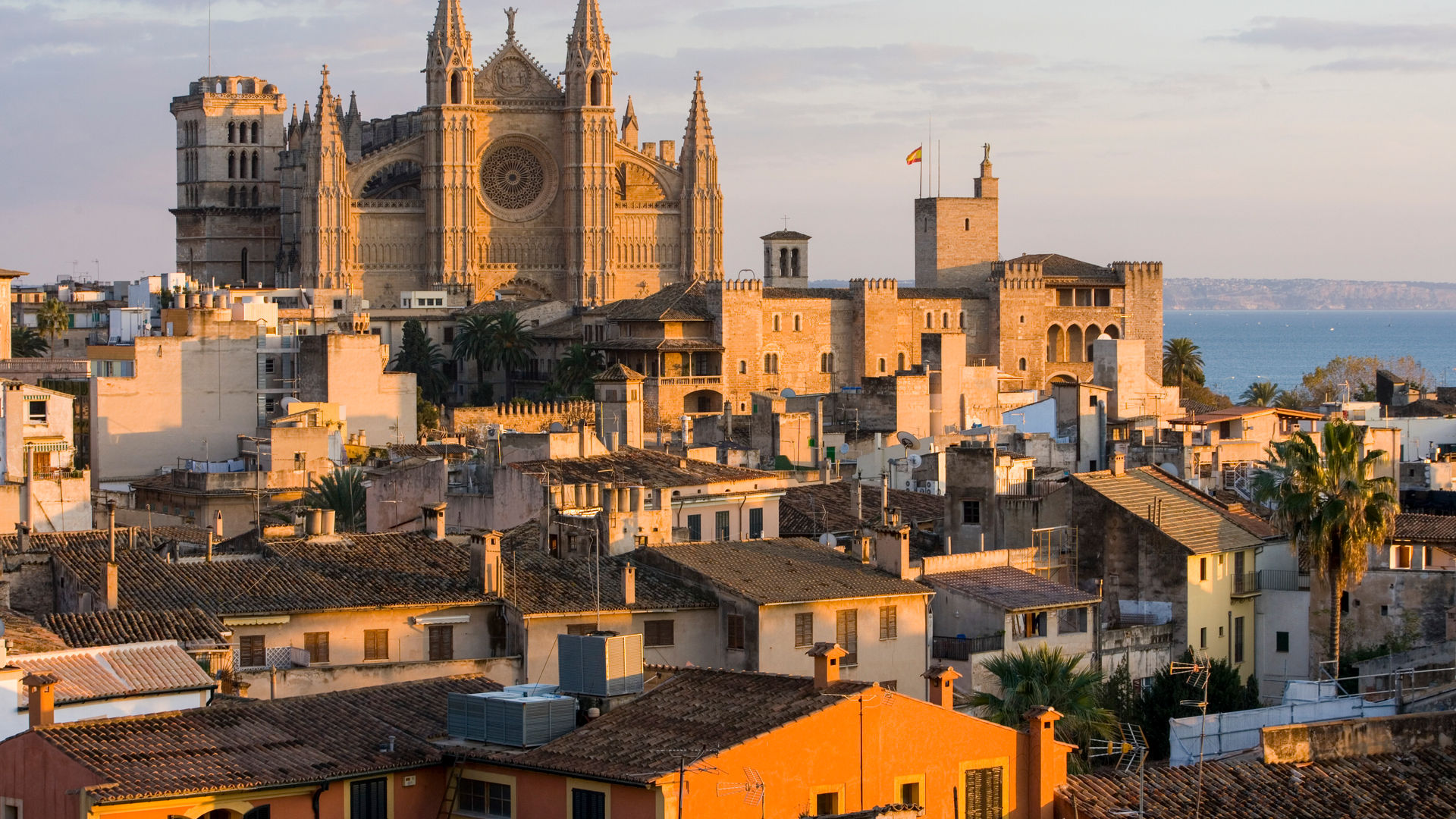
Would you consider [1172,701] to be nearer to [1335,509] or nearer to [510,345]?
[1335,509]

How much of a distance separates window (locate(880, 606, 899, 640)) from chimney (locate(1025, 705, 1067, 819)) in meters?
7.64

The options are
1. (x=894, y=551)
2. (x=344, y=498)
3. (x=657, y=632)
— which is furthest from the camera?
(x=344, y=498)

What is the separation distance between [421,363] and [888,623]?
233ft

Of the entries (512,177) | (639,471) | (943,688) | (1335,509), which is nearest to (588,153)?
(512,177)

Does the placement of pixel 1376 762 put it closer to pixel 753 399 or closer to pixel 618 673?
pixel 618 673

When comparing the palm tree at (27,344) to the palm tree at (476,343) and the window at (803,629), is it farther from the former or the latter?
the window at (803,629)

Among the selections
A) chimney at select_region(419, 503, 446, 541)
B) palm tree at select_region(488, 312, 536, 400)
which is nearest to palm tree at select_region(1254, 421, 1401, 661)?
chimney at select_region(419, 503, 446, 541)

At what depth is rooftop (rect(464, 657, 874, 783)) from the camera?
1886 centimetres

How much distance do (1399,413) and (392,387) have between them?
81.3 feet

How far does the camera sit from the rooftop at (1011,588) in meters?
30.8

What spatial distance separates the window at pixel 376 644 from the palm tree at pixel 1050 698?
20.5ft

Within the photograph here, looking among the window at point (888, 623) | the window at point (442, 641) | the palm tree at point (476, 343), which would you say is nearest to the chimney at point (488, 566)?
the window at point (442, 641)

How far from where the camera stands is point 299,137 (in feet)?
440

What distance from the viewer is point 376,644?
87.8 ft
